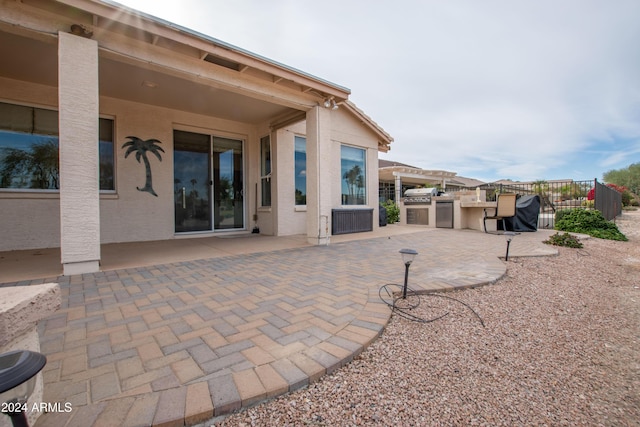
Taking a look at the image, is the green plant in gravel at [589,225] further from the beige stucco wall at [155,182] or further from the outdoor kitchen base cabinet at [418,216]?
the beige stucco wall at [155,182]

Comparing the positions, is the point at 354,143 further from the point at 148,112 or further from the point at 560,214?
the point at 560,214

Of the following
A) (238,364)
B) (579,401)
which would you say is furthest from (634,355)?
(238,364)

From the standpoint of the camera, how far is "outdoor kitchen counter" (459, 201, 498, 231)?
833 centimetres

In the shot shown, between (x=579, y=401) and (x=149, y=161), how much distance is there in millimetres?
7369

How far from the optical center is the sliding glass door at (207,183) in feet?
21.9

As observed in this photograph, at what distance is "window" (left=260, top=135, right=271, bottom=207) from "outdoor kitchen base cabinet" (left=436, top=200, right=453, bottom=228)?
600 centimetres

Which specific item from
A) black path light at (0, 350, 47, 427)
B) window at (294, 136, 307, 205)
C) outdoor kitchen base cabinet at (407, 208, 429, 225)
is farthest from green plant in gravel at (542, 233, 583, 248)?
black path light at (0, 350, 47, 427)

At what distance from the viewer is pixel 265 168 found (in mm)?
7543

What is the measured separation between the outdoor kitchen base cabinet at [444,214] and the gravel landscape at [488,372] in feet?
21.1

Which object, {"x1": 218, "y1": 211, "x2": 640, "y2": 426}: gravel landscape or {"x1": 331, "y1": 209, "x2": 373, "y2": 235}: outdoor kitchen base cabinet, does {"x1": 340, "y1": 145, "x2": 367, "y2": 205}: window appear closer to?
{"x1": 331, "y1": 209, "x2": 373, "y2": 235}: outdoor kitchen base cabinet

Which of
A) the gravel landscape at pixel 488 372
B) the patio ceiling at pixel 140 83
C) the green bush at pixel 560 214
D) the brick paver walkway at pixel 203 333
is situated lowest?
the gravel landscape at pixel 488 372

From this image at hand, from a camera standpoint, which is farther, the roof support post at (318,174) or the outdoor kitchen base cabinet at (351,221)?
the outdoor kitchen base cabinet at (351,221)

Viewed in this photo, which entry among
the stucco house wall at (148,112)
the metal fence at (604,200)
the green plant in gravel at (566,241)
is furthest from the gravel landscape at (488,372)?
the metal fence at (604,200)

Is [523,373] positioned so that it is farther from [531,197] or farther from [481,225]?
[531,197]
